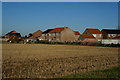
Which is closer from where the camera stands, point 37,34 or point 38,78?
point 38,78

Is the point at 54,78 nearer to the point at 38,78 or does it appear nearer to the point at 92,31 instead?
the point at 38,78

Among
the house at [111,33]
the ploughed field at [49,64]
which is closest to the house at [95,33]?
the house at [111,33]

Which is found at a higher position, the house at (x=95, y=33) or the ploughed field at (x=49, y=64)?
the house at (x=95, y=33)

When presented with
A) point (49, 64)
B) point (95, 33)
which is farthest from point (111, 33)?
point (49, 64)

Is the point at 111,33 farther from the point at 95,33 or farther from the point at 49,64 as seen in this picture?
the point at 49,64

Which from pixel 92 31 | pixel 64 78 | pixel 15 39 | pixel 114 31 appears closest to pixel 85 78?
pixel 64 78

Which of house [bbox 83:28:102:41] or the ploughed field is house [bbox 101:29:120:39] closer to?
house [bbox 83:28:102:41]

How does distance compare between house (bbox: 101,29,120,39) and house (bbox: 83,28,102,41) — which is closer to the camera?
house (bbox: 83,28,102,41)

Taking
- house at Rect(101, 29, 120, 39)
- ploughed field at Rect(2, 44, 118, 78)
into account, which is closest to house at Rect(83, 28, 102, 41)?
house at Rect(101, 29, 120, 39)

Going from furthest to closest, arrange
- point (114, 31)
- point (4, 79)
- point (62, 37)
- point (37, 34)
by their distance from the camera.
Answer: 1. point (37, 34)
2. point (114, 31)
3. point (62, 37)
4. point (4, 79)

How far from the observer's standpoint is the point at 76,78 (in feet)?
27.8

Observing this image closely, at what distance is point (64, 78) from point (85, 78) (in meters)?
1.07

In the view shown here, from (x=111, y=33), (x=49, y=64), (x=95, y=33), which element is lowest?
(x=49, y=64)

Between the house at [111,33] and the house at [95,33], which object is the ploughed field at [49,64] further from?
the house at [111,33]
